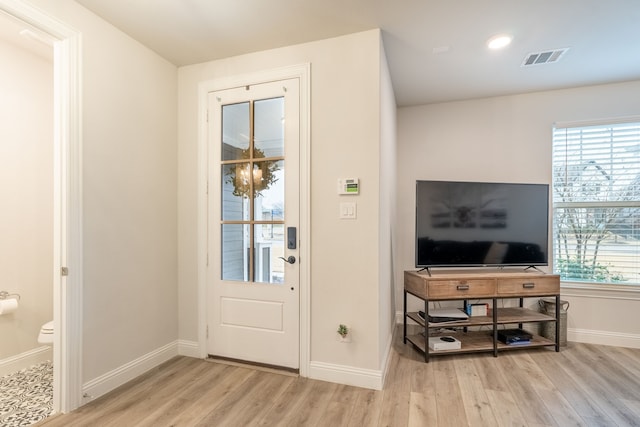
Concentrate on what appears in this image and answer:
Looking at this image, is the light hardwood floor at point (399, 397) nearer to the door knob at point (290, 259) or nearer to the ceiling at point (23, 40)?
the door knob at point (290, 259)

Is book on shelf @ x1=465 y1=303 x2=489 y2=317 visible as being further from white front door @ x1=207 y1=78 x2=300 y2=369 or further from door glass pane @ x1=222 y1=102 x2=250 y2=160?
door glass pane @ x1=222 y1=102 x2=250 y2=160

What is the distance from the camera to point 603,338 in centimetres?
Result: 315

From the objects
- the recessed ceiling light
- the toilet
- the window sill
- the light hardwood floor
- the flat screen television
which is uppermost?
the recessed ceiling light

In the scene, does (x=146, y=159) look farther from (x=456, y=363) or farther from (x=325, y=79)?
(x=456, y=363)

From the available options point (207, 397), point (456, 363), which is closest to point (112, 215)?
point (207, 397)

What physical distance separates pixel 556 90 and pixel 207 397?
441 centimetres

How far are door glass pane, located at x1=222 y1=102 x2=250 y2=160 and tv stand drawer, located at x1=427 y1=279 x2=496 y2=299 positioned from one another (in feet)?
6.70

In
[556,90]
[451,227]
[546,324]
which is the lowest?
[546,324]

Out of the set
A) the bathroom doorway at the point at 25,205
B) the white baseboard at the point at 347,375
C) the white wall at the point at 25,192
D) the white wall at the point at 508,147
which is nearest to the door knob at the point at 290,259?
the white baseboard at the point at 347,375

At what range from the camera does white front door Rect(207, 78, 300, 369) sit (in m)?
2.54

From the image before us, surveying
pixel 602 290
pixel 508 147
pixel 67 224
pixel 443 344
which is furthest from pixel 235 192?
pixel 602 290

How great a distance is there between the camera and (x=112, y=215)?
2.33 meters

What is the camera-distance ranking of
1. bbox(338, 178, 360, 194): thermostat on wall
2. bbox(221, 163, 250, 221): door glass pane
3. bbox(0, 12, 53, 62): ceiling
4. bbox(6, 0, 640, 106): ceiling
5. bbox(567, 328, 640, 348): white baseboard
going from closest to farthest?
1. bbox(6, 0, 640, 106): ceiling
2. bbox(0, 12, 53, 62): ceiling
3. bbox(338, 178, 360, 194): thermostat on wall
4. bbox(221, 163, 250, 221): door glass pane
5. bbox(567, 328, 640, 348): white baseboard

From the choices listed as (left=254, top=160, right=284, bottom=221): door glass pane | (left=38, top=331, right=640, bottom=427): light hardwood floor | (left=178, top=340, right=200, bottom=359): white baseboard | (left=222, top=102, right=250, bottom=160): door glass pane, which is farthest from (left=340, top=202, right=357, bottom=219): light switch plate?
(left=178, top=340, right=200, bottom=359): white baseboard
